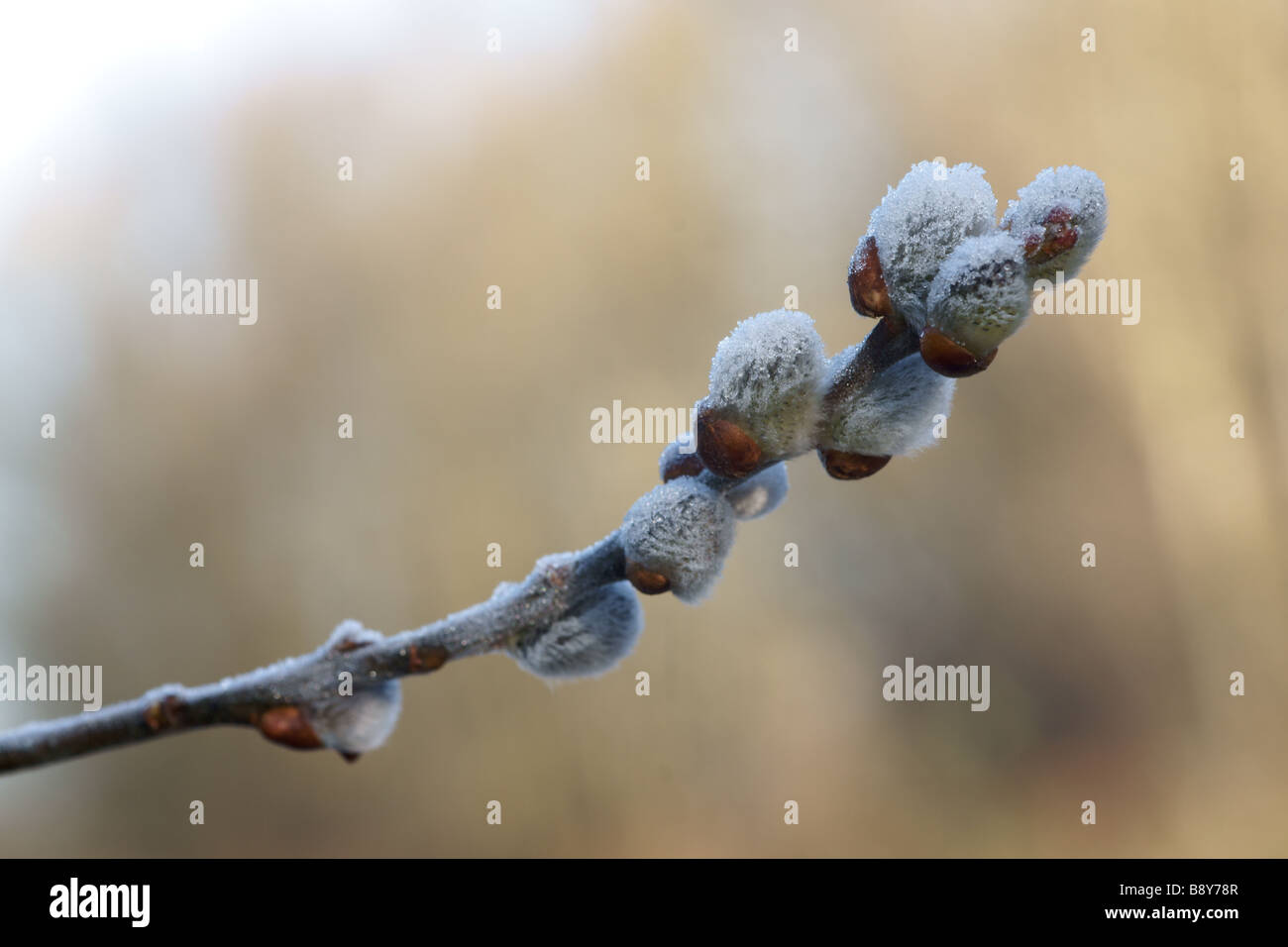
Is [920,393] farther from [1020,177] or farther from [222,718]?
[1020,177]

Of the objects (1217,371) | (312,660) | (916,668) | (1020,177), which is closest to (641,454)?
(916,668)

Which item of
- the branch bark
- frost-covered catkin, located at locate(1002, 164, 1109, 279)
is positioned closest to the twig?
the branch bark

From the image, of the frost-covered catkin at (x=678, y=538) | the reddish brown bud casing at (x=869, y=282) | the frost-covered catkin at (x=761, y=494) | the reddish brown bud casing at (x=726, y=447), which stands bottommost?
the frost-covered catkin at (x=678, y=538)

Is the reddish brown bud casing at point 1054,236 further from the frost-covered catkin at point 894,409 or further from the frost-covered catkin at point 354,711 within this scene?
the frost-covered catkin at point 354,711

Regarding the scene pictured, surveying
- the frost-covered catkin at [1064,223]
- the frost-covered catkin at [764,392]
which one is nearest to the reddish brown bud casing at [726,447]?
the frost-covered catkin at [764,392]

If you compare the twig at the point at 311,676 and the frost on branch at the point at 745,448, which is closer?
the frost on branch at the point at 745,448

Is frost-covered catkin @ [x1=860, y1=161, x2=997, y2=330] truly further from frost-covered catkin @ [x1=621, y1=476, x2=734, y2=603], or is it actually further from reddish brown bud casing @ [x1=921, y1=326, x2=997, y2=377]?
frost-covered catkin @ [x1=621, y1=476, x2=734, y2=603]

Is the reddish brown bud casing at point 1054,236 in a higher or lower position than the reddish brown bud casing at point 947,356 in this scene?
higher
